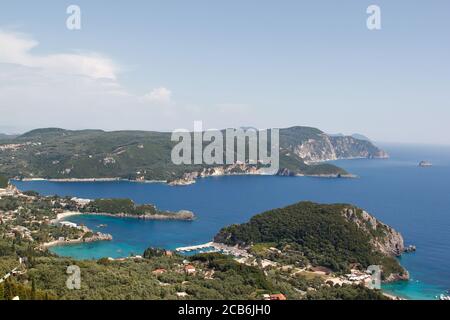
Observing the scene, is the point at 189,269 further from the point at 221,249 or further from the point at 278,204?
the point at 278,204

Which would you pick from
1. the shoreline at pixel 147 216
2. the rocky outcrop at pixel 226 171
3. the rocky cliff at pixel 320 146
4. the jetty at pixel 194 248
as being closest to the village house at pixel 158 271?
the jetty at pixel 194 248

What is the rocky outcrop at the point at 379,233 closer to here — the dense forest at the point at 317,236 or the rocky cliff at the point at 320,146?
the dense forest at the point at 317,236

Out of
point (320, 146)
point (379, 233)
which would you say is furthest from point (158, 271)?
point (320, 146)

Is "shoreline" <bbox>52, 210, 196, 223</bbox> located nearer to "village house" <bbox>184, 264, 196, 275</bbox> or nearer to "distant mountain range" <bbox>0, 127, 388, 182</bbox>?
"village house" <bbox>184, 264, 196, 275</bbox>

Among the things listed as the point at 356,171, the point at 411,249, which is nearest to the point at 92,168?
the point at 356,171

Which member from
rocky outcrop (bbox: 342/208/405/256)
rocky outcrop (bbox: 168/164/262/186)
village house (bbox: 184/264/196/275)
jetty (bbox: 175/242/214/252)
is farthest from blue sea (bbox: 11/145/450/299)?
village house (bbox: 184/264/196/275)

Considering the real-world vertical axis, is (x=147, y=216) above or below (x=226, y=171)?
below

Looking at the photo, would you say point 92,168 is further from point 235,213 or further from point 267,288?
point 267,288

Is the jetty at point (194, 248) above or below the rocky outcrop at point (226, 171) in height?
below
